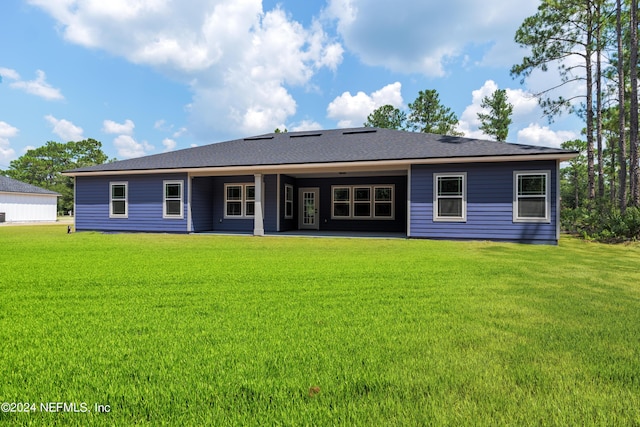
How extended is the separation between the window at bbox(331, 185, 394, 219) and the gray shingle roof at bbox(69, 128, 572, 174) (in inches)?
89.2

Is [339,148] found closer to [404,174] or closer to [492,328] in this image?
[404,174]

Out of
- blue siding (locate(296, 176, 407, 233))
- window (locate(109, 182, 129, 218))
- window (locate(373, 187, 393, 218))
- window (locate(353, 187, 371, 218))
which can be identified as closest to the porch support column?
blue siding (locate(296, 176, 407, 233))

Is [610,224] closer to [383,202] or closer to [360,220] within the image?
[383,202]

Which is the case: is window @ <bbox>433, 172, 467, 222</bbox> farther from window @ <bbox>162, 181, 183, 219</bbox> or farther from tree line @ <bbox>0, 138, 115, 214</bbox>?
tree line @ <bbox>0, 138, 115, 214</bbox>

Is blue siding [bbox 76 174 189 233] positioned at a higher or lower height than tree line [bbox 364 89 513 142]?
lower

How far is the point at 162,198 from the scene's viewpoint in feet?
49.4

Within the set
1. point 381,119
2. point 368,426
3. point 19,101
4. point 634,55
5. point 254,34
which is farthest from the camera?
point 381,119

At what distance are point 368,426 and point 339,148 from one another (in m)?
13.8

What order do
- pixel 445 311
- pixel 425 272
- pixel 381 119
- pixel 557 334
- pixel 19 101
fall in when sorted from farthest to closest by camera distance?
pixel 381 119, pixel 19 101, pixel 425 272, pixel 445 311, pixel 557 334

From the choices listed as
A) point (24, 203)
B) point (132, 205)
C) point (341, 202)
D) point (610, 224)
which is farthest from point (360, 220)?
point (24, 203)

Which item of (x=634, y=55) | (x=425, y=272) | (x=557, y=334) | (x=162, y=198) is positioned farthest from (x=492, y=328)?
(x=634, y=55)

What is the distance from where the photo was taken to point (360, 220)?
16.6m

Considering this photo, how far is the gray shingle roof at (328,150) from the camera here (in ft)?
39.8

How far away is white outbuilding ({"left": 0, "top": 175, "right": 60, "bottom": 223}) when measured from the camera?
27000 millimetres
